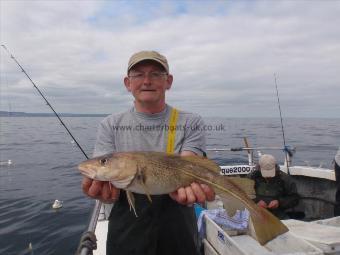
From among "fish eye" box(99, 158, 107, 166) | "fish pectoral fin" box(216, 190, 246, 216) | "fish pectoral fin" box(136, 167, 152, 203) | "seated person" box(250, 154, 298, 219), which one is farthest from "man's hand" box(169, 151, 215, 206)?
"seated person" box(250, 154, 298, 219)

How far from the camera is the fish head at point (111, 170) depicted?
3189mm

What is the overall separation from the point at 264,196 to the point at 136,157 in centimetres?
579

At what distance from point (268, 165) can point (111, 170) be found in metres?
5.82

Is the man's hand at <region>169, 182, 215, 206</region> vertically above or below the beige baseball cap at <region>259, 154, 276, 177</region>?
above

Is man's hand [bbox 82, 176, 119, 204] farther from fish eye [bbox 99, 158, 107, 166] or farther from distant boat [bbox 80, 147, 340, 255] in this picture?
distant boat [bbox 80, 147, 340, 255]

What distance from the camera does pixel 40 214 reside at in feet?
44.0

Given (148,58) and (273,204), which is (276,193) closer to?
(273,204)

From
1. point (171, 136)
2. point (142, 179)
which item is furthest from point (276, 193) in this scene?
point (142, 179)

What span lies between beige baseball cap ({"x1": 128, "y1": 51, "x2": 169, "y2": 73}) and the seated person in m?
5.26

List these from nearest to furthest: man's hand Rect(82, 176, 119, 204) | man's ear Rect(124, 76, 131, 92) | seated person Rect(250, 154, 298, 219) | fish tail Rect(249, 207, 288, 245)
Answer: fish tail Rect(249, 207, 288, 245) < man's hand Rect(82, 176, 119, 204) < man's ear Rect(124, 76, 131, 92) < seated person Rect(250, 154, 298, 219)

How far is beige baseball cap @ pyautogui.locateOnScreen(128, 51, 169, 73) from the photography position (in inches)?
142

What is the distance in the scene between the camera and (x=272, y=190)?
27.3ft

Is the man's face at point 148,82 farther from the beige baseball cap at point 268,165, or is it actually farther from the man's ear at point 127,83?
the beige baseball cap at point 268,165

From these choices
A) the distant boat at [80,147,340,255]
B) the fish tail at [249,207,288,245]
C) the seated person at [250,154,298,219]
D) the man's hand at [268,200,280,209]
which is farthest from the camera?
the seated person at [250,154,298,219]
